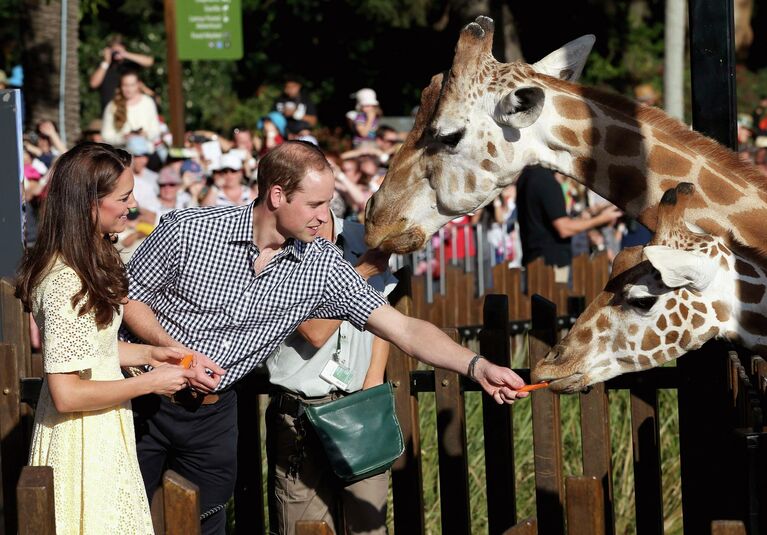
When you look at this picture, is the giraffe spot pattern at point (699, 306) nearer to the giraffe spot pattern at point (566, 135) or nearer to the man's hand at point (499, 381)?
the man's hand at point (499, 381)

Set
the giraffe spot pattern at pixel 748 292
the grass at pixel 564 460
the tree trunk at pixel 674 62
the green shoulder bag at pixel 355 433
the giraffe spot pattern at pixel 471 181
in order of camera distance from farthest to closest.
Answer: the tree trunk at pixel 674 62 < the grass at pixel 564 460 < the giraffe spot pattern at pixel 471 181 < the green shoulder bag at pixel 355 433 < the giraffe spot pattern at pixel 748 292

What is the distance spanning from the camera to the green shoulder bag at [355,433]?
4656mm

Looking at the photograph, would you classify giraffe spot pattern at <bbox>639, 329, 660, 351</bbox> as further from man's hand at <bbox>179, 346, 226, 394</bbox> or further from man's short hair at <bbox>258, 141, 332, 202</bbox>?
man's hand at <bbox>179, 346, 226, 394</bbox>

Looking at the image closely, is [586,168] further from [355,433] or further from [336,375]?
[355,433]

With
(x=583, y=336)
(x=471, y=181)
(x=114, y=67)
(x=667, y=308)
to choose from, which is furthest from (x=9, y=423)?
(x=114, y=67)

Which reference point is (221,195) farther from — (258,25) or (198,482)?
(258,25)

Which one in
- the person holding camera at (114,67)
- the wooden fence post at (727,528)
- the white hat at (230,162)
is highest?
the person holding camera at (114,67)

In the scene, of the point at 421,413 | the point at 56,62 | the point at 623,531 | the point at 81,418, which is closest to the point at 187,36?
the point at 56,62

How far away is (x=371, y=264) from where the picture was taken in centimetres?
513

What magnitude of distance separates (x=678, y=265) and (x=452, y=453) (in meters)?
1.41

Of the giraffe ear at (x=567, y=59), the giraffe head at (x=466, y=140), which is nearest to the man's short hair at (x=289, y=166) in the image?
the giraffe head at (x=466, y=140)

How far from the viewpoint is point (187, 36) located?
45.2 feet

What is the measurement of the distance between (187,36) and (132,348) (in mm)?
10027

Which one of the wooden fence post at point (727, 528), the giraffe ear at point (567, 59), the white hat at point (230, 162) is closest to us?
the wooden fence post at point (727, 528)
